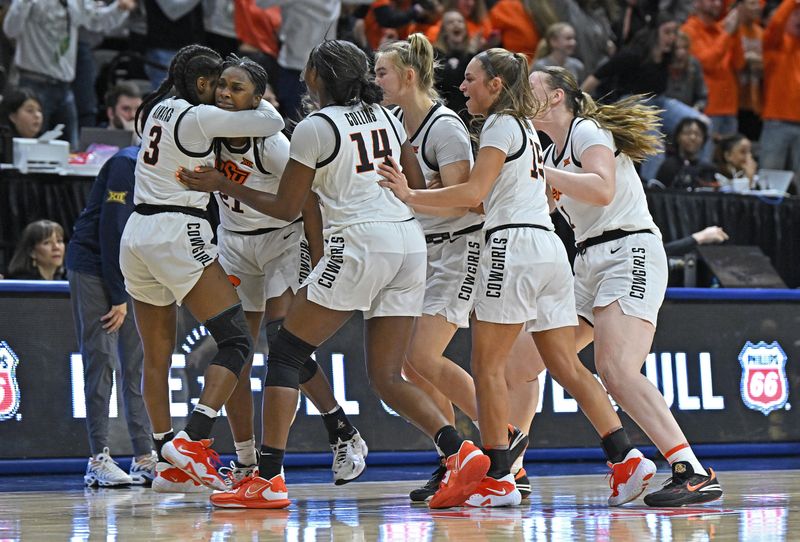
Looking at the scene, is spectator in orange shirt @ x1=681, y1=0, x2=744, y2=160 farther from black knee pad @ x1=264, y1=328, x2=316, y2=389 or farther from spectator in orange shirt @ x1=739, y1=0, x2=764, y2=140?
black knee pad @ x1=264, y1=328, x2=316, y2=389

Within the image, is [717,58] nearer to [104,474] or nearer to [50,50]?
[50,50]

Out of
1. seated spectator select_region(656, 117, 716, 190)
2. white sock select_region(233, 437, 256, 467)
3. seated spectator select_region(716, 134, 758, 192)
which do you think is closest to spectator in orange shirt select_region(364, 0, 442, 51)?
seated spectator select_region(656, 117, 716, 190)

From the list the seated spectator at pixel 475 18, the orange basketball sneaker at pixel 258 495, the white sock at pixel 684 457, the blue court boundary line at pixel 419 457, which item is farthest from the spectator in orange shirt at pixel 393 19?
the orange basketball sneaker at pixel 258 495

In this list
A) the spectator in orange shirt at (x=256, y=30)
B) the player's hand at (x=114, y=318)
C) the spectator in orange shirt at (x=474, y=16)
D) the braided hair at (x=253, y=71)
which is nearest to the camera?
the braided hair at (x=253, y=71)

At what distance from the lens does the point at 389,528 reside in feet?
16.0

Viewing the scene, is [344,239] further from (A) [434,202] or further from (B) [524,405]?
(B) [524,405]

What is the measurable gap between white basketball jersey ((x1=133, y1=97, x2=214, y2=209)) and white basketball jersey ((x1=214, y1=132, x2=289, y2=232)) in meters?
0.21

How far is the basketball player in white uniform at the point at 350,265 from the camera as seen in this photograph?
5.46 meters

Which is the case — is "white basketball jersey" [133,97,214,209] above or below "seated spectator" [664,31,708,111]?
below

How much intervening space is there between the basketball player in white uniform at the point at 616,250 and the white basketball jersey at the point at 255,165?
1288 millimetres

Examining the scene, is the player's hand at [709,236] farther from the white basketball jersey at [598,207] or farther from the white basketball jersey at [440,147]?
the white basketball jersey at [440,147]

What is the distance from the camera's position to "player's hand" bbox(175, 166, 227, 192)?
5.78 metres

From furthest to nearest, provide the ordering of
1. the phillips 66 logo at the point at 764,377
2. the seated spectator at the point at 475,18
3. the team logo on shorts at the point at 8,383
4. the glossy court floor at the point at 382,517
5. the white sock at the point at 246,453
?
the seated spectator at the point at 475,18 → the phillips 66 logo at the point at 764,377 → the team logo on shorts at the point at 8,383 → the white sock at the point at 246,453 → the glossy court floor at the point at 382,517

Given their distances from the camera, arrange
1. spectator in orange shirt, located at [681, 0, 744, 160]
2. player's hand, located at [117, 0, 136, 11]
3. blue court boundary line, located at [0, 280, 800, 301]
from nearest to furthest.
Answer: blue court boundary line, located at [0, 280, 800, 301] → player's hand, located at [117, 0, 136, 11] → spectator in orange shirt, located at [681, 0, 744, 160]
